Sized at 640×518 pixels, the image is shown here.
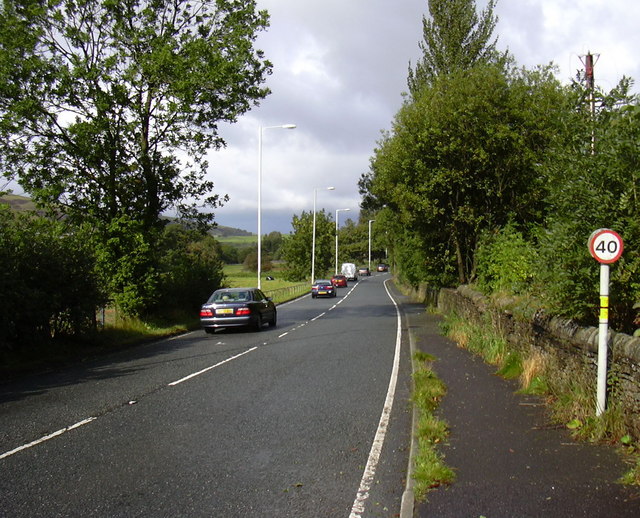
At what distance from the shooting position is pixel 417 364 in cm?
1131

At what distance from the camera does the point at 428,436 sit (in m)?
6.08

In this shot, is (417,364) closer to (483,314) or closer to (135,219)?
(483,314)

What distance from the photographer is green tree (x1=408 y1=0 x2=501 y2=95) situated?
3062 cm

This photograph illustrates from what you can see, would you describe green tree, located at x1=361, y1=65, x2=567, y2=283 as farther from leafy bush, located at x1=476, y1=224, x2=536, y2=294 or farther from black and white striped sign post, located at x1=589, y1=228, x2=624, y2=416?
black and white striped sign post, located at x1=589, y1=228, x2=624, y2=416

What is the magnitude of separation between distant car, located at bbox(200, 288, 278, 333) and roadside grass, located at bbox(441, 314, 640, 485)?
9.06 meters

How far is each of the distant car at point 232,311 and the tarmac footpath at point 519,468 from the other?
37.9ft

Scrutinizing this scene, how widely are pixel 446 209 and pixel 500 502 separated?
17.6 m

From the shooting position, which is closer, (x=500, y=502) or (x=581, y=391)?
(x=500, y=502)

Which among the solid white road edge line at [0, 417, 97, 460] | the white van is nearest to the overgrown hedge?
the solid white road edge line at [0, 417, 97, 460]

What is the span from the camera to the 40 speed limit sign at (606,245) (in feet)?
19.4

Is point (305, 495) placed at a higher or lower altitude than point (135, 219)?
Result: lower

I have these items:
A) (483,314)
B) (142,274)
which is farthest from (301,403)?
(142,274)

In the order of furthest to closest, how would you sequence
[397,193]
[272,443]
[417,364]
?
[397,193]
[417,364]
[272,443]

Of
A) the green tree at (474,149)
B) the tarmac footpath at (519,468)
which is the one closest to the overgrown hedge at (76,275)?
the green tree at (474,149)
